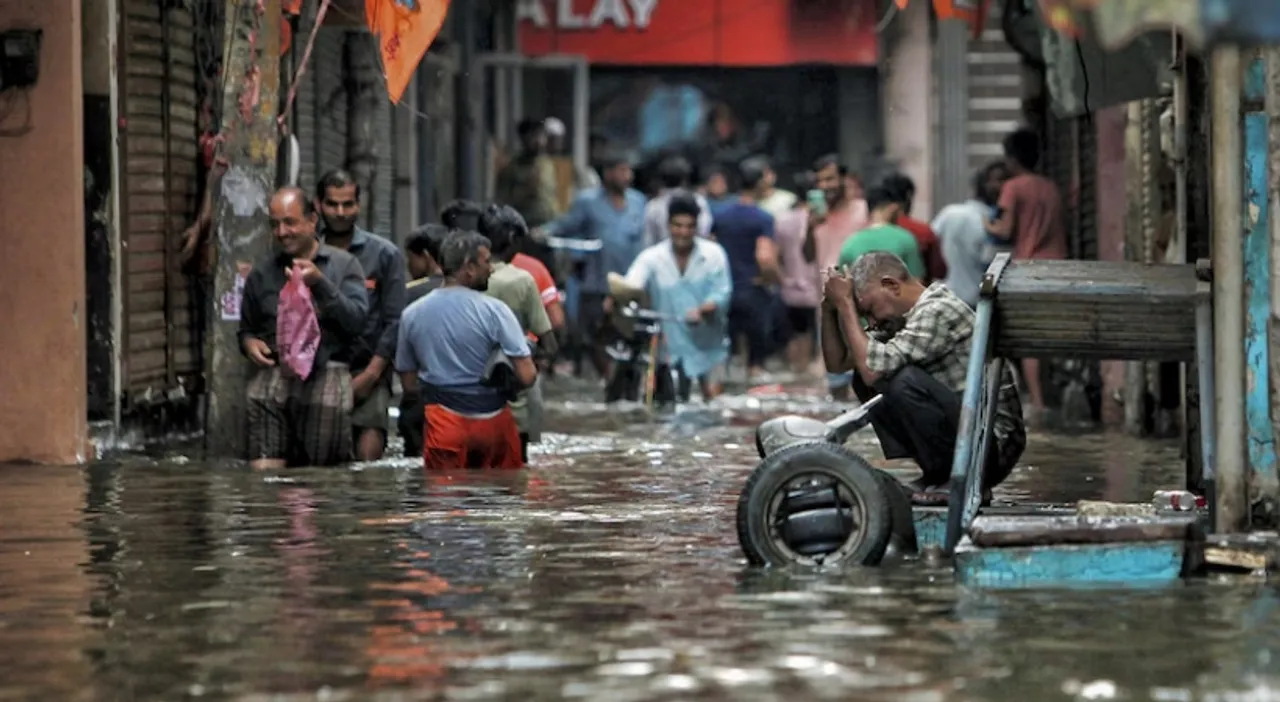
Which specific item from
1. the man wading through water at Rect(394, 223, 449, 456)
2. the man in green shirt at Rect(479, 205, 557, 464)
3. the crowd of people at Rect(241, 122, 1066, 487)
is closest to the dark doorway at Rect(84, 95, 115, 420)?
the crowd of people at Rect(241, 122, 1066, 487)

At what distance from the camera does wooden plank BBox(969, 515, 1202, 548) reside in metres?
9.79

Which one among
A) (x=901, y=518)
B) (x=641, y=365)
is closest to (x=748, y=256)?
(x=641, y=365)

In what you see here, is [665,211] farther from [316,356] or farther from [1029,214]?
[316,356]

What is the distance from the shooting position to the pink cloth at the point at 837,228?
82.3ft

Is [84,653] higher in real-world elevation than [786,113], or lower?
lower

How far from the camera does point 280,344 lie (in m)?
15.3

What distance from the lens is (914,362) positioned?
37.2 feet

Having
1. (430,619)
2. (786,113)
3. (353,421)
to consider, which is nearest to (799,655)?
(430,619)

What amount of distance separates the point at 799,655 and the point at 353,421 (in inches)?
309

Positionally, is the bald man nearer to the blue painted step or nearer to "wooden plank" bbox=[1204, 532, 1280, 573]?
the blue painted step

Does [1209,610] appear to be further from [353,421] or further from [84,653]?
[353,421]

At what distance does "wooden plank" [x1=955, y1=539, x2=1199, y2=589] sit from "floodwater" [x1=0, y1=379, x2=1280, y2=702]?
0.17m

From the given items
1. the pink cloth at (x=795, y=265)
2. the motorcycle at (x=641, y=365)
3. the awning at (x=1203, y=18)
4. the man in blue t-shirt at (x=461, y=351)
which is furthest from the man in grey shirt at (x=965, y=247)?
the awning at (x=1203, y=18)

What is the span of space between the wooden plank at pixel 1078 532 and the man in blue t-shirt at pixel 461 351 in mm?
5198
